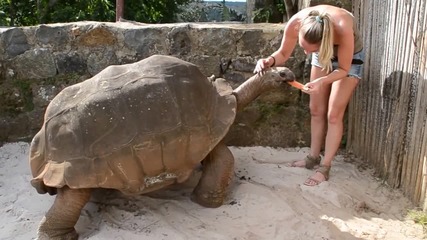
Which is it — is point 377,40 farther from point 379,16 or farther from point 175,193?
point 175,193

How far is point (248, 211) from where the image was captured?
3.66 metres

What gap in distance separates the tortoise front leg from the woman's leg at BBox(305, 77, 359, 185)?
183 cm

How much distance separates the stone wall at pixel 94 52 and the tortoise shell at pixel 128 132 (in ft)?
2.79

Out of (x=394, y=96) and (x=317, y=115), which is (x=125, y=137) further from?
(x=394, y=96)

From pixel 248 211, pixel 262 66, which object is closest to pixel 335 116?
pixel 262 66

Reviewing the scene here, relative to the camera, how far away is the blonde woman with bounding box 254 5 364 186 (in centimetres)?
372

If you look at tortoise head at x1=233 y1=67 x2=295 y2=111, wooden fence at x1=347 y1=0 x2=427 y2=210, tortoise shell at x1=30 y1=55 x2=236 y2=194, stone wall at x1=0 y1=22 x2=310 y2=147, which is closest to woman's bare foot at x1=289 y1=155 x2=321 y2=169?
wooden fence at x1=347 y1=0 x2=427 y2=210

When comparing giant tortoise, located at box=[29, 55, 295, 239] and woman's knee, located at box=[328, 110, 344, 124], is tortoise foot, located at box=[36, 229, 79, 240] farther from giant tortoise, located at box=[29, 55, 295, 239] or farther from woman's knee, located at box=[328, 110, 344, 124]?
woman's knee, located at box=[328, 110, 344, 124]

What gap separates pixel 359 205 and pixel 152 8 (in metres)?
7.55

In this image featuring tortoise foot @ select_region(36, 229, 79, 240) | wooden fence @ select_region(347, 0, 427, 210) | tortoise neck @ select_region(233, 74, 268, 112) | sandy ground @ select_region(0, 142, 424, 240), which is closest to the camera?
tortoise foot @ select_region(36, 229, 79, 240)

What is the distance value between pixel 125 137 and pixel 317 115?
5.89ft

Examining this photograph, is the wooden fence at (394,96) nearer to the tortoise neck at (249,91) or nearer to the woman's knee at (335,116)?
the woman's knee at (335,116)

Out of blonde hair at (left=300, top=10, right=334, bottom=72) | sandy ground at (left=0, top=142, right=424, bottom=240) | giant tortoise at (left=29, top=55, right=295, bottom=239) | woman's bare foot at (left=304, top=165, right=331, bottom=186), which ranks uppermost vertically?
blonde hair at (left=300, top=10, right=334, bottom=72)

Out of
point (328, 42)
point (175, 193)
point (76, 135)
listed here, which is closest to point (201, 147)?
point (175, 193)
